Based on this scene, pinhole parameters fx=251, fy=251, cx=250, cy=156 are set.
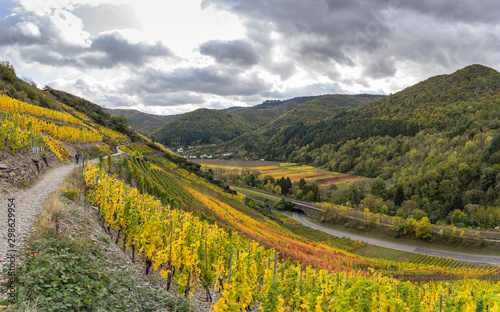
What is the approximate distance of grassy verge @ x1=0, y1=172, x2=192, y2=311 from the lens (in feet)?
18.5

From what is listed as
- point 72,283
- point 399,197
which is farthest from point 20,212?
point 399,197

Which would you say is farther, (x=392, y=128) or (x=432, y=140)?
(x=392, y=128)

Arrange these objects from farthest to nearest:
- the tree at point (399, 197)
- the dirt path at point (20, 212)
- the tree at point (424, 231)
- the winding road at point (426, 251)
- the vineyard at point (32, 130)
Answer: the tree at point (399, 197), the tree at point (424, 231), the winding road at point (426, 251), the vineyard at point (32, 130), the dirt path at point (20, 212)

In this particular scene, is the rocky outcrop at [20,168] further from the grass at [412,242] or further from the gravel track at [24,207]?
the grass at [412,242]

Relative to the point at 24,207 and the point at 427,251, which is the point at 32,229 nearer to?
the point at 24,207

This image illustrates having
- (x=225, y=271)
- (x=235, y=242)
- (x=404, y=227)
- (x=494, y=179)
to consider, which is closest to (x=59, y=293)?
(x=225, y=271)

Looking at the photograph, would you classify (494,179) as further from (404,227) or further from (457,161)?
(404,227)

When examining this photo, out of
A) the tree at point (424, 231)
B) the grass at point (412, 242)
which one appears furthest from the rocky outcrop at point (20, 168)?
the tree at point (424, 231)

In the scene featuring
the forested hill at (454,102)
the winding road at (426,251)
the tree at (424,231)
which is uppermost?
the forested hill at (454,102)

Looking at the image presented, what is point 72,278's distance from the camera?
632cm

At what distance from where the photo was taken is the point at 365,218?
220ft

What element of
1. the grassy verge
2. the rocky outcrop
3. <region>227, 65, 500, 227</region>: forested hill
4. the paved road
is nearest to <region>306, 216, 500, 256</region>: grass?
the paved road

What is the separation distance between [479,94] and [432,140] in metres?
81.6

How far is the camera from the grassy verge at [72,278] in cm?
565
